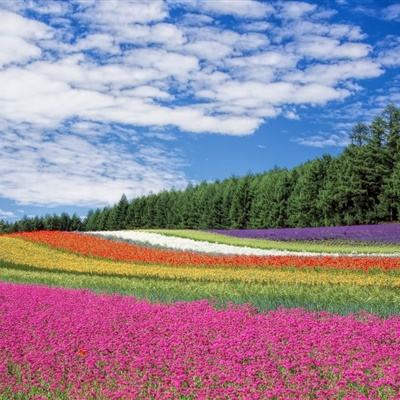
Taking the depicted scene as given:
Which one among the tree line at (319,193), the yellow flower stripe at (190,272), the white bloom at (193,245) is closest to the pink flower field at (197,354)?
the yellow flower stripe at (190,272)

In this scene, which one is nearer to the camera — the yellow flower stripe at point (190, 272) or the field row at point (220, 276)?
the field row at point (220, 276)

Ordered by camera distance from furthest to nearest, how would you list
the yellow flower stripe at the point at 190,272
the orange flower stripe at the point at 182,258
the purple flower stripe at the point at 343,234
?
the purple flower stripe at the point at 343,234 < the orange flower stripe at the point at 182,258 < the yellow flower stripe at the point at 190,272

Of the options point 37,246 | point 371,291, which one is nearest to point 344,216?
point 37,246

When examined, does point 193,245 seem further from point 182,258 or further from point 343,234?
point 343,234

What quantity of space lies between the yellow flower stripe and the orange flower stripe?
3.12ft

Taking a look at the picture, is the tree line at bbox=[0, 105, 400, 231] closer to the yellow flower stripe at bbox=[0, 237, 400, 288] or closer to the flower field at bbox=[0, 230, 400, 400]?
the yellow flower stripe at bbox=[0, 237, 400, 288]

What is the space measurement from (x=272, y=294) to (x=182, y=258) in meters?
14.6

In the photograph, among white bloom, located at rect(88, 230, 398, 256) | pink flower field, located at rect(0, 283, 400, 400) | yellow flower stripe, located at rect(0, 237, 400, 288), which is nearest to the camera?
pink flower field, located at rect(0, 283, 400, 400)

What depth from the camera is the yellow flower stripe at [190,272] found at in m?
16.2

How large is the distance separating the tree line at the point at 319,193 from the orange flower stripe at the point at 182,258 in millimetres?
27364

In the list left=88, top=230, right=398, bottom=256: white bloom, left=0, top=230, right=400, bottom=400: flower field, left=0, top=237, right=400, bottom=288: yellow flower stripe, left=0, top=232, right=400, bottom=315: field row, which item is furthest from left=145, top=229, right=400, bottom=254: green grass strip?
left=0, top=230, right=400, bottom=400: flower field

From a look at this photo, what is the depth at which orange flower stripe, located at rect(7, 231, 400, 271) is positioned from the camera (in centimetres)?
2091

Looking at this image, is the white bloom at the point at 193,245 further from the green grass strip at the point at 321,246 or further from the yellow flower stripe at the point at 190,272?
the yellow flower stripe at the point at 190,272

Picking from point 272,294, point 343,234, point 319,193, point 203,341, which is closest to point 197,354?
point 203,341
